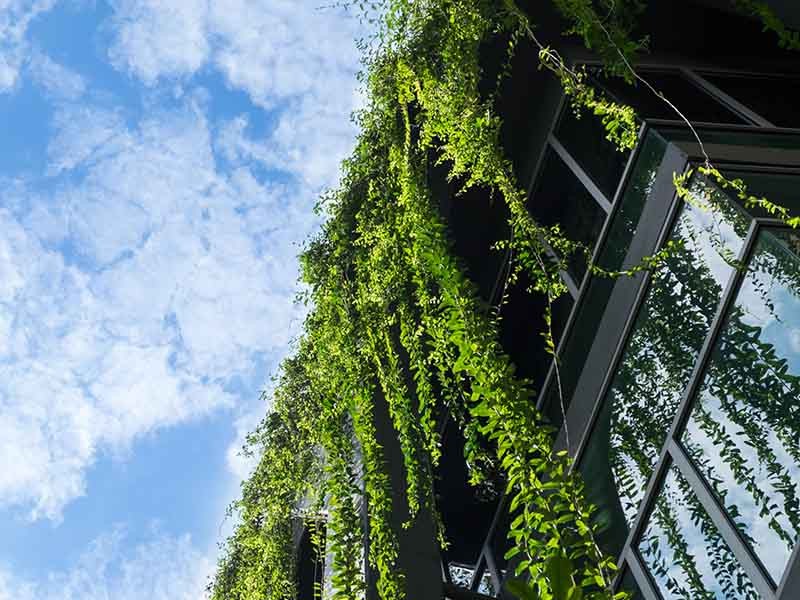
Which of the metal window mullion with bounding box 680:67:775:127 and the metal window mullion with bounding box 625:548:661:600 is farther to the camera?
the metal window mullion with bounding box 680:67:775:127

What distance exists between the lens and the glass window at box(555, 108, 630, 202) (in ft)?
14.9

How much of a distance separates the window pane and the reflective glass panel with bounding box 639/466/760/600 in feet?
6.20

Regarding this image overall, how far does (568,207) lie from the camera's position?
515cm

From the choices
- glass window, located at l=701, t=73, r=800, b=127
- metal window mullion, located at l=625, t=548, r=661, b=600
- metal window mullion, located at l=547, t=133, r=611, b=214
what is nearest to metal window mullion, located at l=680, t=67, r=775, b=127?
glass window, located at l=701, t=73, r=800, b=127

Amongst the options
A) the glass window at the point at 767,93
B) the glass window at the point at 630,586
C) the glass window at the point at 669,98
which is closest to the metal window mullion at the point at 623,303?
the glass window at the point at 630,586

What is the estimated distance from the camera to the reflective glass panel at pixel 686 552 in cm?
273

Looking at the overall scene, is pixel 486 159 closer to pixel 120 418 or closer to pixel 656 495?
pixel 656 495

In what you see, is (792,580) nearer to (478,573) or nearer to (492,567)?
(492,567)

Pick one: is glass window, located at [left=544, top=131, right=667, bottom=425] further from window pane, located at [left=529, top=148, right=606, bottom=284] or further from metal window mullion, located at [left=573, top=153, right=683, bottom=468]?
window pane, located at [left=529, top=148, right=606, bottom=284]

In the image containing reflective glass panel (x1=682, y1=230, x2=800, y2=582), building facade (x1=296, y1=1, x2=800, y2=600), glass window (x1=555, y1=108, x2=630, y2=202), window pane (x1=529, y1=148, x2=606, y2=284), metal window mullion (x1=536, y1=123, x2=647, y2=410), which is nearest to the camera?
reflective glass panel (x1=682, y1=230, x2=800, y2=582)

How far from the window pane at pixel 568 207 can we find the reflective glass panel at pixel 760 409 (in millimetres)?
1778

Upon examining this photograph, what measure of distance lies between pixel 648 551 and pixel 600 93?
3.10 meters

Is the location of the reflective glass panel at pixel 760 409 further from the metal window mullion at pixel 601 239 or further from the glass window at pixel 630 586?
the metal window mullion at pixel 601 239

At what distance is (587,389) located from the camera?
4023 millimetres
